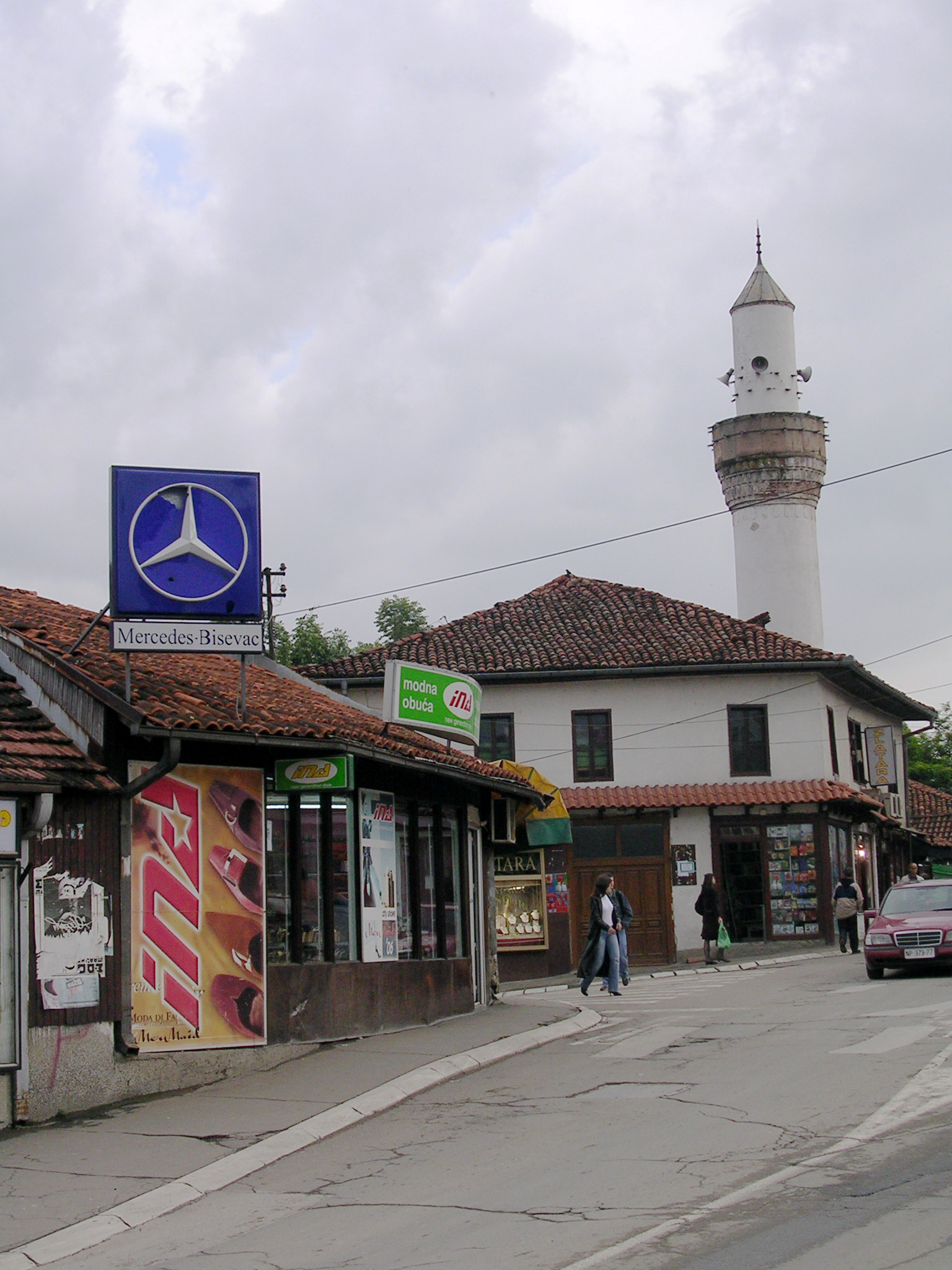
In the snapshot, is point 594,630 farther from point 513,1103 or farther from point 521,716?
point 513,1103

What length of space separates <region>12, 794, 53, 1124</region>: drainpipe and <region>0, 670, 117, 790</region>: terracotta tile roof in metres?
0.24

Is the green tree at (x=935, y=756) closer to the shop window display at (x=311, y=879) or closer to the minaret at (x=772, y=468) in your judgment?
the minaret at (x=772, y=468)

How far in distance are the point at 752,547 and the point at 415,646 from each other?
15.7 meters

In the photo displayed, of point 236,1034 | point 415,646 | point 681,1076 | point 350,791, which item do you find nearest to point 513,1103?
point 681,1076

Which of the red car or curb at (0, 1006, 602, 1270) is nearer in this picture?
curb at (0, 1006, 602, 1270)

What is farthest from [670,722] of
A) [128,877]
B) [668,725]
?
[128,877]

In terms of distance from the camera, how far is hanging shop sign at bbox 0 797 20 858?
1235cm

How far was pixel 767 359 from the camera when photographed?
53.1 meters

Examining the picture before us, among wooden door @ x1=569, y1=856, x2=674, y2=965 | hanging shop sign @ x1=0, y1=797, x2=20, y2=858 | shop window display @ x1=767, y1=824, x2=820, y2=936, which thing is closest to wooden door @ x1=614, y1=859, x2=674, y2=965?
wooden door @ x1=569, y1=856, x2=674, y2=965

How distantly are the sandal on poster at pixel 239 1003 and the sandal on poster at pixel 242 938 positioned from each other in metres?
0.16

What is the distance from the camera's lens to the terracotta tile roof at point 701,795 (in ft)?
123

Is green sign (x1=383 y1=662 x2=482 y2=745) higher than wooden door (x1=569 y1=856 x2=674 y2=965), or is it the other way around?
green sign (x1=383 y1=662 x2=482 y2=745)

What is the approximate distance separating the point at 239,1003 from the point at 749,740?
25.9 meters

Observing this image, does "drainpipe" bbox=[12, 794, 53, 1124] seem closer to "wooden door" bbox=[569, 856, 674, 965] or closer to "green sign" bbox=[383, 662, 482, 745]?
"green sign" bbox=[383, 662, 482, 745]
